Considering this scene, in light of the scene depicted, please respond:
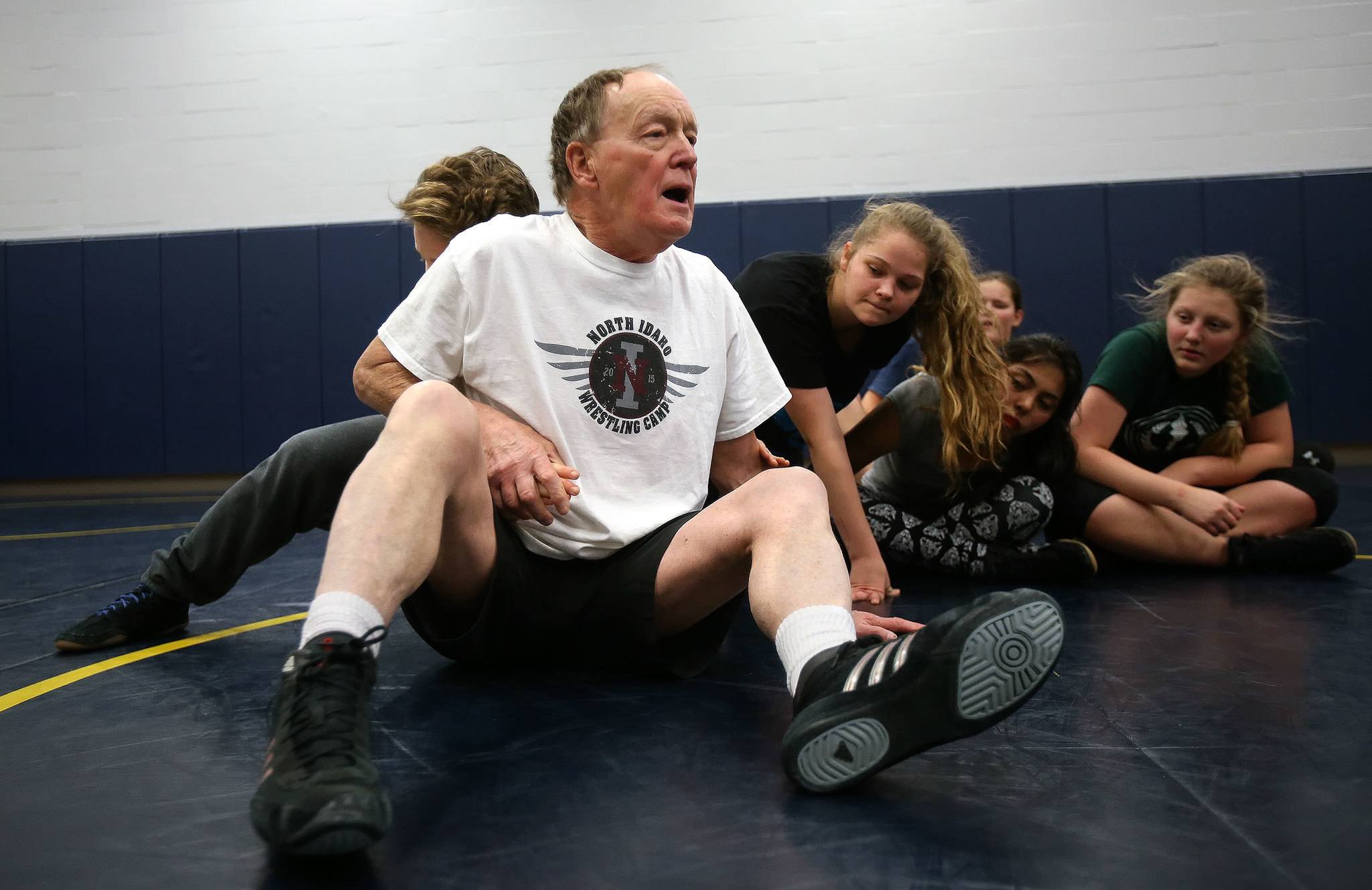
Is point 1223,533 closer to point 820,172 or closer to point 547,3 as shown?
point 820,172

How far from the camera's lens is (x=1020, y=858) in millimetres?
922

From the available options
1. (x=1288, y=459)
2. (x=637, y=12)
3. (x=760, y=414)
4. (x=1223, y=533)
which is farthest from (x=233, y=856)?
(x=637, y=12)

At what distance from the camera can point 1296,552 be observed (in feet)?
7.95

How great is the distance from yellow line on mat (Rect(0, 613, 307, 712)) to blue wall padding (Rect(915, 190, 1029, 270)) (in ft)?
12.9

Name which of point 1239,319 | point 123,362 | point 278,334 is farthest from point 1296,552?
point 123,362

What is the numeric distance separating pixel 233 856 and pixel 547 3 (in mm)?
5314

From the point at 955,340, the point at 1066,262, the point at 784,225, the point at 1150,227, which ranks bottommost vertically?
the point at 955,340

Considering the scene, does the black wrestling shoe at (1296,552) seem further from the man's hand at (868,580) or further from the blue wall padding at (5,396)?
the blue wall padding at (5,396)

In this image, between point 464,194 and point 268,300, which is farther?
point 268,300

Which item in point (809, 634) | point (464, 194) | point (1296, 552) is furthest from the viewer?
point (1296, 552)

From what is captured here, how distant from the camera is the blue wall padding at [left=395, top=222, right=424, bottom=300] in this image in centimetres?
539

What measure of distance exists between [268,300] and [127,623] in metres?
3.98

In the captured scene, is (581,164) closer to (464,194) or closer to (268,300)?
(464,194)

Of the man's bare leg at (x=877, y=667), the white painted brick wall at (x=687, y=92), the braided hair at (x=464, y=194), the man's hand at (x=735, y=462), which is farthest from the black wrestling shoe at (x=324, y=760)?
the white painted brick wall at (x=687, y=92)
